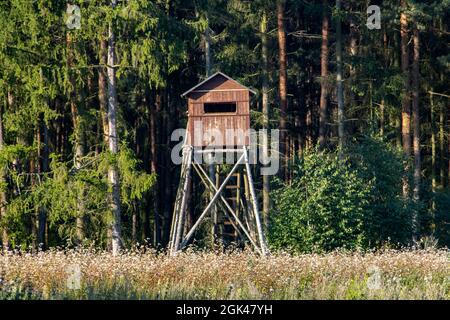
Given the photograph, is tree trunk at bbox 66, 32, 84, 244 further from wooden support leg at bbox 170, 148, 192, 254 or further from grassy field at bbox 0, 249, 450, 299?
grassy field at bbox 0, 249, 450, 299

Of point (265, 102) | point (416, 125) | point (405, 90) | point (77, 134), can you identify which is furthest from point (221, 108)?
point (416, 125)

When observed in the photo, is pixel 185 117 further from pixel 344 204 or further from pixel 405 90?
pixel 344 204

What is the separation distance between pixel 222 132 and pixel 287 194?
3.49 meters

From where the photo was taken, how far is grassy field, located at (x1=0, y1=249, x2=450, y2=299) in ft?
49.8

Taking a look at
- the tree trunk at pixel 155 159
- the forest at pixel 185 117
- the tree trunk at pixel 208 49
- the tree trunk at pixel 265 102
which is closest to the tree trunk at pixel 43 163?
the forest at pixel 185 117

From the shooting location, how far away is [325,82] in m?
34.4

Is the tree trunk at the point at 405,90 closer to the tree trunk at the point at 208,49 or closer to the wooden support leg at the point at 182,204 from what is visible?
the tree trunk at the point at 208,49

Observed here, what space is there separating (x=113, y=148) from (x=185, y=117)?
1164 cm

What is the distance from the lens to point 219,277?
1734 centimetres

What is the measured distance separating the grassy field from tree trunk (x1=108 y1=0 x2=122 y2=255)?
251 inches

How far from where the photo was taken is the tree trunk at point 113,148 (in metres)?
26.5

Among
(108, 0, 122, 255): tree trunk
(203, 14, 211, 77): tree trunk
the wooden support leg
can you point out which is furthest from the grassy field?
(203, 14, 211, 77): tree trunk
